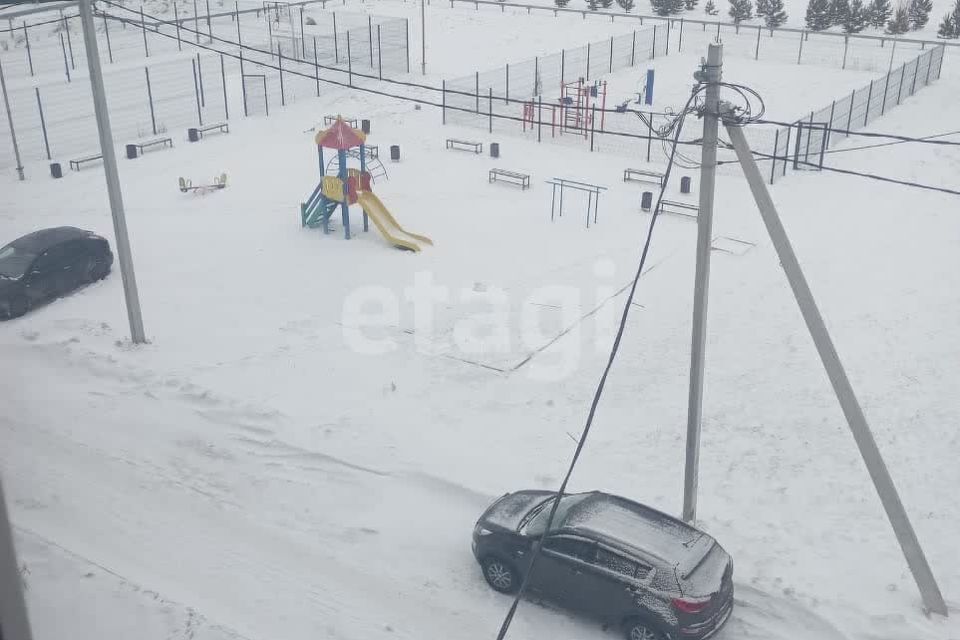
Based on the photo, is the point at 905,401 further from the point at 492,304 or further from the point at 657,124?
the point at 657,124

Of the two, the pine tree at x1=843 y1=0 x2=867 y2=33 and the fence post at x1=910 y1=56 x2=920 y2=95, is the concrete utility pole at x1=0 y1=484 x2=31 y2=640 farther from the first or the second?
the pine tree at x1=843 y1=0 x2=867 y2=33

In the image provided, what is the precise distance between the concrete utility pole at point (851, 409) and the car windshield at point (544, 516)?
3205 millimetres

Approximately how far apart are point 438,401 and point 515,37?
38509mm

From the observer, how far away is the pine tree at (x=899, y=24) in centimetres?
5041

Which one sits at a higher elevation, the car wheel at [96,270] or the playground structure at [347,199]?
the playground structure at [347,199]

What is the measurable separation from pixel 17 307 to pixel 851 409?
50.5 feet

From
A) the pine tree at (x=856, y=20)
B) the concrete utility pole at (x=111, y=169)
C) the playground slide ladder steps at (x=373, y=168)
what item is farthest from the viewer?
the pine tree at (x=856, y=20)

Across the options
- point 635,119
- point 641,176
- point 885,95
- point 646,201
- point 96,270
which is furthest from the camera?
point 635,119

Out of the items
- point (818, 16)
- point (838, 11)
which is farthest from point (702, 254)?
point (838, 11)

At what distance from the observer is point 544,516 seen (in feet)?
37.1

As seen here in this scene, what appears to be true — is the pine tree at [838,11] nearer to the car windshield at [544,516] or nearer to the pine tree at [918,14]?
the pine tree at [918,14]

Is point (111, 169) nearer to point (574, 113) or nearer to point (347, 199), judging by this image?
point (347, 199)

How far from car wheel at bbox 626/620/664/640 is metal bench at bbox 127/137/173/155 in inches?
932

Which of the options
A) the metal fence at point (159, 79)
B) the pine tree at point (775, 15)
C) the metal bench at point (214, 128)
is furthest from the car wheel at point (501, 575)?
the pine tree at point (775, 15)
